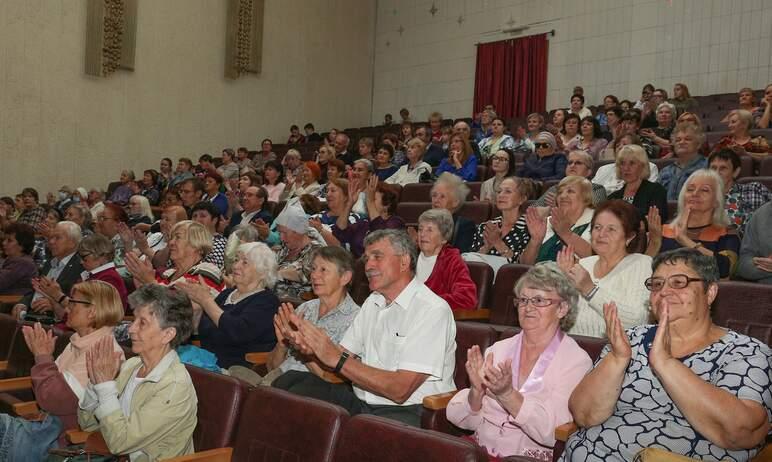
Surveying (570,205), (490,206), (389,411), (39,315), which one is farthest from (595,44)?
(389,411)

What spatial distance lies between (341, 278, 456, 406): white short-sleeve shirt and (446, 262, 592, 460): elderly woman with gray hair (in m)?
0.18

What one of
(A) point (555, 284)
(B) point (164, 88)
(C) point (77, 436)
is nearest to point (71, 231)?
(C) point (77, 436)

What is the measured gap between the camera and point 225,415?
7.25 feet

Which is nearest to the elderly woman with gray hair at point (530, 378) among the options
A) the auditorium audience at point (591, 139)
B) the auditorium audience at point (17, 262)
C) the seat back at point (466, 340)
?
the seat back at point (466, 340)

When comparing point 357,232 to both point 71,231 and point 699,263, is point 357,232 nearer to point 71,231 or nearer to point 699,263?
point 71,231

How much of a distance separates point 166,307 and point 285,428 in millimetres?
639

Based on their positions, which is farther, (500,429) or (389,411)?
(389,411)

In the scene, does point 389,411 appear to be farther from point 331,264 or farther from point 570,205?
point 570,205

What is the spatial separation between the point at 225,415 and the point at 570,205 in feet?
6.50

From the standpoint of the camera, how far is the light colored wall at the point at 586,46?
8.88 meters

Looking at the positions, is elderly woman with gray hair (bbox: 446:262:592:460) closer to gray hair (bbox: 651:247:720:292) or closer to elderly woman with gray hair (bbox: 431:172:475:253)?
gray hair (bbox: 651:247:720:292)

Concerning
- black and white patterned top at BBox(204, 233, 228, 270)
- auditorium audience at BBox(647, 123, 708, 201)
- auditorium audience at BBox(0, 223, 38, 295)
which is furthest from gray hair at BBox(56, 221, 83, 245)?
auditorium audience at BBox(647, 123, 708, 201)

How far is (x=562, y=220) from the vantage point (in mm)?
3414

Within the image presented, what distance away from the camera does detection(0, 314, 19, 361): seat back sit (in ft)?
11.3
